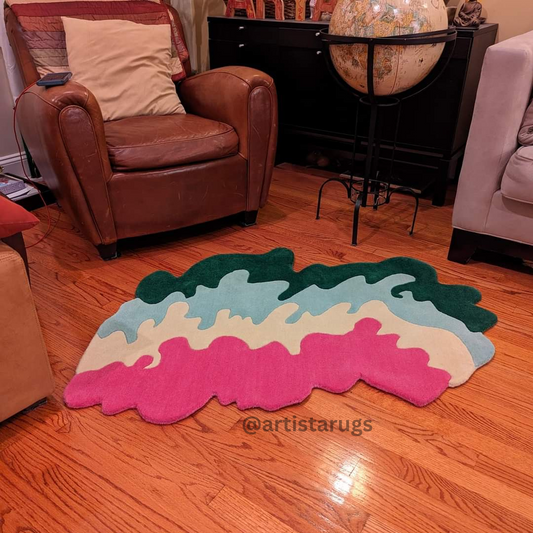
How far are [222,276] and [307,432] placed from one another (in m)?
0.82

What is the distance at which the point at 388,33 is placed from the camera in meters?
1.87

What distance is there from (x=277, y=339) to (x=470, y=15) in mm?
1763

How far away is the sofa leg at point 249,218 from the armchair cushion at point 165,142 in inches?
12.3

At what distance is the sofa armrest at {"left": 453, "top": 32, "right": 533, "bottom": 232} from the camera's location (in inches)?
67.8

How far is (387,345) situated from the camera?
62.2 inches

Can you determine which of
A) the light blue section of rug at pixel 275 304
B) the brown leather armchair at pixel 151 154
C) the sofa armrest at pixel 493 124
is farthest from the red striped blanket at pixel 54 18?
the sofa armrest at pixel 493 124

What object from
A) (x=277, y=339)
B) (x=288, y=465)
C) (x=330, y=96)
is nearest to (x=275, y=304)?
(x=277, y=339)

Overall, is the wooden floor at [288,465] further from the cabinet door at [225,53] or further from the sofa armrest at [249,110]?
the cabinet door at [225,53]

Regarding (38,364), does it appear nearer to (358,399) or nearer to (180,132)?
(358,399)

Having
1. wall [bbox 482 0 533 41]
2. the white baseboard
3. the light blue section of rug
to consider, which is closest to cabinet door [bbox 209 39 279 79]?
wall [bbox 482 0 533 41]

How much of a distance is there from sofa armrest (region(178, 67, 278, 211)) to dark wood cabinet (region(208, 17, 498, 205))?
0.66m

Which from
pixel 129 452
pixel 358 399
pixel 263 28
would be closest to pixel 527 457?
pixel 358 399

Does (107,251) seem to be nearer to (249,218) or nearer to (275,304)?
(249,218)

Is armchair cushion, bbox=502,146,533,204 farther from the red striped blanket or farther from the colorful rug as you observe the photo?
the red striped blanket
